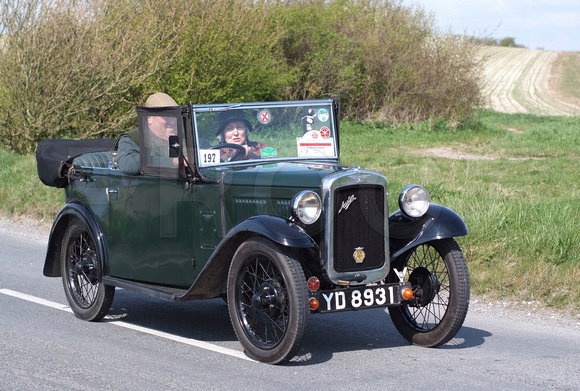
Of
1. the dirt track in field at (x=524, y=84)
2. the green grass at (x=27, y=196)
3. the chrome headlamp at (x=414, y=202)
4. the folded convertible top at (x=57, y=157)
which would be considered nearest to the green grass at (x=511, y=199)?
the chrome headlamp at (x=414, y=202)

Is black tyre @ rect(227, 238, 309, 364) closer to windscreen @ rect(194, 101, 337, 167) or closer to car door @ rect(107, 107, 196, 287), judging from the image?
car door @ rect(107, 107, 196, 287)

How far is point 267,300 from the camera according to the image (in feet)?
15.8

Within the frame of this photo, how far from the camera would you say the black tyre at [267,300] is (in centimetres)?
463

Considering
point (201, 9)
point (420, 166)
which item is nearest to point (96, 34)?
point (201, 9)

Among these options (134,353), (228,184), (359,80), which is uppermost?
(359,80)

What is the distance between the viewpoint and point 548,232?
25.5 feet

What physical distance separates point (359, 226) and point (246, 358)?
116 cm

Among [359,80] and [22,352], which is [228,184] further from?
[359,80]

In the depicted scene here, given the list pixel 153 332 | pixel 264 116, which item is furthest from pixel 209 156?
pixel 153 332

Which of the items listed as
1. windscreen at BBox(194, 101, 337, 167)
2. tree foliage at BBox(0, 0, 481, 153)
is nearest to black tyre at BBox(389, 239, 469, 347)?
windscreen at BBox(194, 101, 337, 167)

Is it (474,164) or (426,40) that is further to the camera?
(426,40)

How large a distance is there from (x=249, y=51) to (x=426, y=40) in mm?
9551

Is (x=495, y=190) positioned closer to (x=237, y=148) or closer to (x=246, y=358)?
(x=237, y=148)

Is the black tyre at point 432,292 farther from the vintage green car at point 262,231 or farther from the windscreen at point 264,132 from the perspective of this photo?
the windscreen at point 264,132
